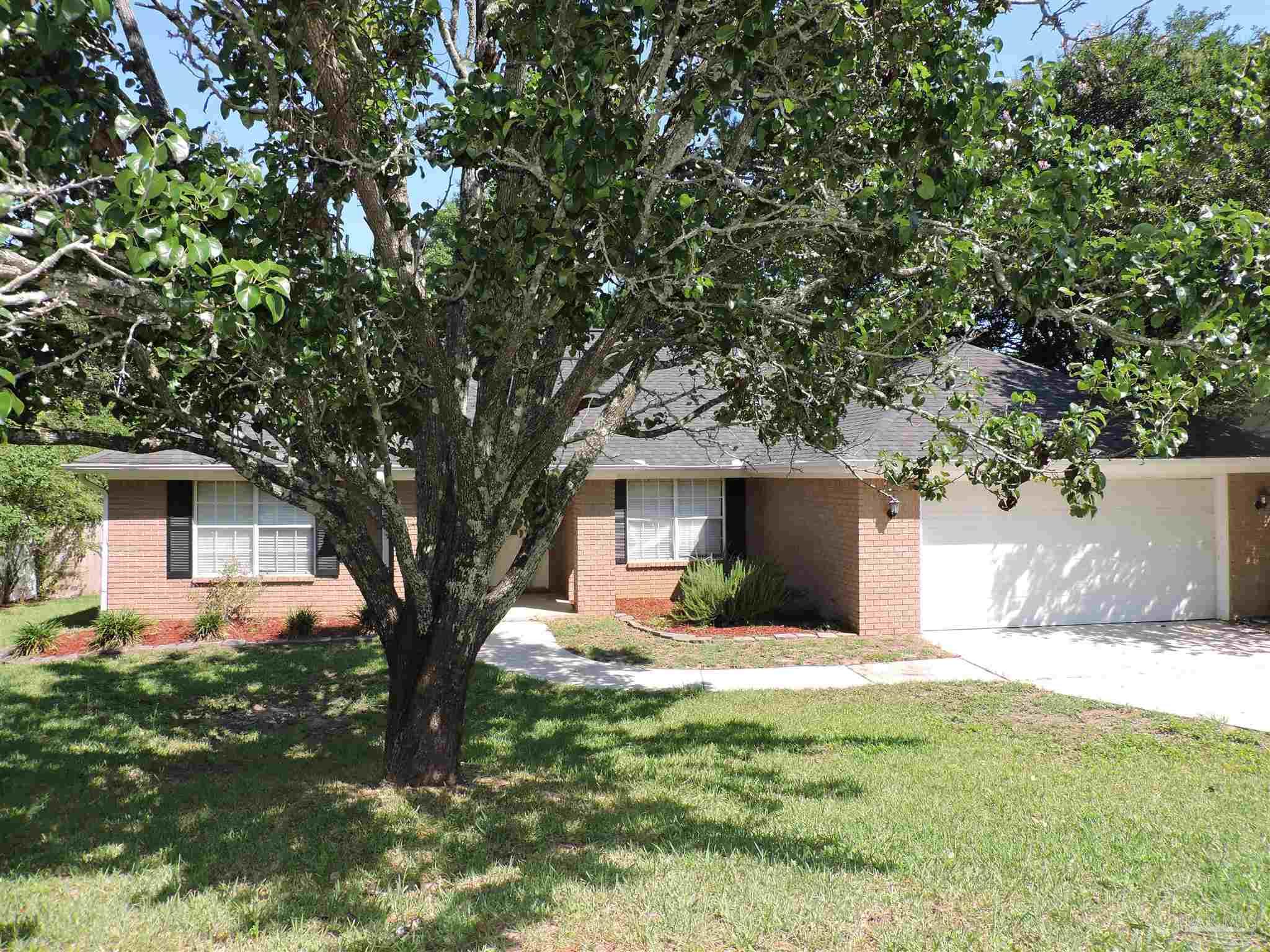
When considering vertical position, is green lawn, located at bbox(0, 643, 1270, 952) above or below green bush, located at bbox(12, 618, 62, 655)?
below

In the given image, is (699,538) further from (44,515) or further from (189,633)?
(44,515)

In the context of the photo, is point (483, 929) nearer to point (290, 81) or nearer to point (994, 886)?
point (994, 886)

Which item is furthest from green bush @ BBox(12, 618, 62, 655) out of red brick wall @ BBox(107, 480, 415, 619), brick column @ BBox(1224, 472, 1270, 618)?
brick column @ BBox(1224, 472, 1270, 618)

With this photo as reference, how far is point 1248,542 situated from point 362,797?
1349cm

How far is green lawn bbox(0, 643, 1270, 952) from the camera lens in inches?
167

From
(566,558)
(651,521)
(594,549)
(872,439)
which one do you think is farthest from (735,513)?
(872,439)

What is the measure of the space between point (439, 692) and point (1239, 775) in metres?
5.96

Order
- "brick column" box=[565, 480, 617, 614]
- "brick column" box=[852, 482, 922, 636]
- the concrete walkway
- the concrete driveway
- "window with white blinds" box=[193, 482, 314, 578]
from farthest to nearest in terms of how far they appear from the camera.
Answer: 1. "brick column" box=[565, 480, 617, 614]
2. "window with white blinds" box=[193, 482, 314, 578]
3. "brick column" box=[852, 482, 922, 636]
4. the concrete walkway
5. the concrete driveway

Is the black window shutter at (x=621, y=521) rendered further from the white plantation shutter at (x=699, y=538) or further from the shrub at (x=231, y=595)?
the shrub at (x=231, y=595)

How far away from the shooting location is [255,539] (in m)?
14.3

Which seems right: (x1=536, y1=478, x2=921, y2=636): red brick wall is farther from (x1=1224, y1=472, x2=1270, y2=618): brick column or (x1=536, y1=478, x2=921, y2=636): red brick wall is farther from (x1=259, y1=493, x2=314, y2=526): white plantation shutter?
(x1=1224, y1=472, x2=1270, y2=618): brick column

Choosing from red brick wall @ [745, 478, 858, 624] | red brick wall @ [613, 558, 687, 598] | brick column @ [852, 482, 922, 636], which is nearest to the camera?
brick column @ [852, 482, 922, 636]

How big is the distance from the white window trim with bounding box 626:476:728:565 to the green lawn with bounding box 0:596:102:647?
355 inches

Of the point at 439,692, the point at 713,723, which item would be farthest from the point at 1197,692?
the point at 439,692
